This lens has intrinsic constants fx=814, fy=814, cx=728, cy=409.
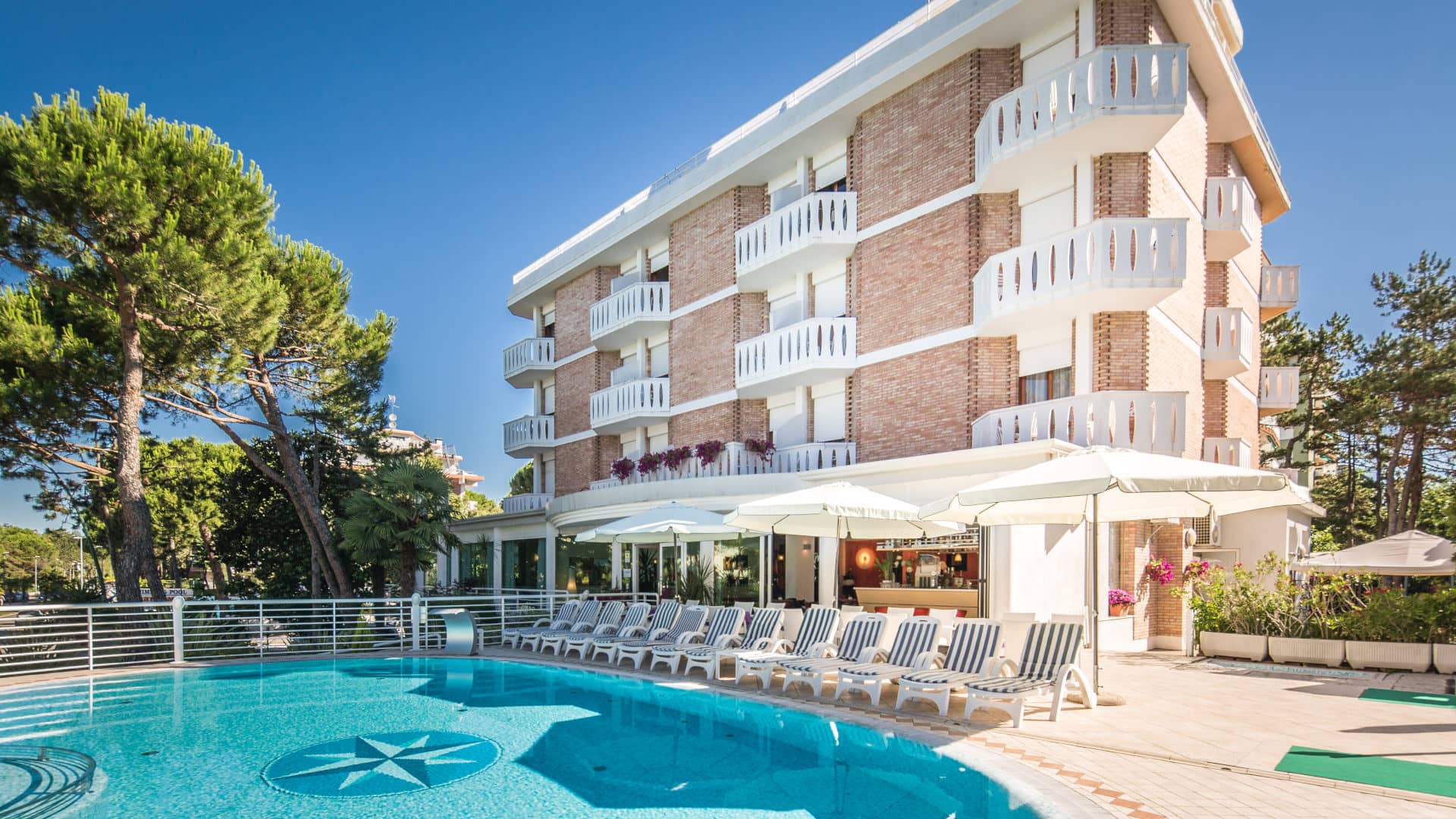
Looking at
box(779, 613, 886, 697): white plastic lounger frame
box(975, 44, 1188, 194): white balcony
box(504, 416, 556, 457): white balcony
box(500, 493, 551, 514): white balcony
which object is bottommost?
box(779, 613, 886, 697): white plastic lounger frame

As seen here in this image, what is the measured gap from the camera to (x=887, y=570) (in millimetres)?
19203

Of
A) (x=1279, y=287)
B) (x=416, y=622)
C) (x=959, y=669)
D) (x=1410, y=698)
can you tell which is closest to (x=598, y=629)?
(x=416, y=622)

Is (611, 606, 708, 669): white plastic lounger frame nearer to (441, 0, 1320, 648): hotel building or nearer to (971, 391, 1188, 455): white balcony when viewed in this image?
(441, 0, 1320, 648): hotel building

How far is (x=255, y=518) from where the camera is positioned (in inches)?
1013

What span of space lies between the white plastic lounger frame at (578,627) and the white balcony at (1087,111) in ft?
37.5

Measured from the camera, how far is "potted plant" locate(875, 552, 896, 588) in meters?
19.0

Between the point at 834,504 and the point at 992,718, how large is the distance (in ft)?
12.0

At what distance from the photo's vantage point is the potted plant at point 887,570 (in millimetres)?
18953

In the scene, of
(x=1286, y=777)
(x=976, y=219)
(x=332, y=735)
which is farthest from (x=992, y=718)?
(x=976, y=219)

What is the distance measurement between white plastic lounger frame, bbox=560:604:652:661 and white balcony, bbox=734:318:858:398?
6.50m

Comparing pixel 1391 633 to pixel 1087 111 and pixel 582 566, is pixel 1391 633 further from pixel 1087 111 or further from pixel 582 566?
pixel 582 566

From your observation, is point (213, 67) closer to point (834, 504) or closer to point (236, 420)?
point (236, 420)

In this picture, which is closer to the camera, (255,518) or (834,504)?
(834,504)

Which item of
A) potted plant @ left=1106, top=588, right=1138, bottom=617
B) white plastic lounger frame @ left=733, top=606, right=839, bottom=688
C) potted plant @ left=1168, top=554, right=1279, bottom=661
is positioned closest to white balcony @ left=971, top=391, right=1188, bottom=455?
potted plant @ left=1168, top=554, right=1279, bottom=661
